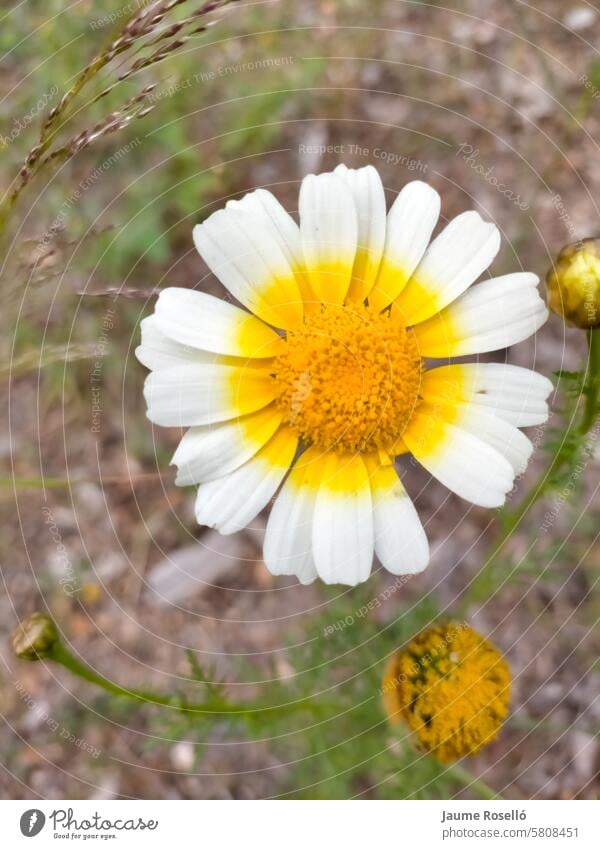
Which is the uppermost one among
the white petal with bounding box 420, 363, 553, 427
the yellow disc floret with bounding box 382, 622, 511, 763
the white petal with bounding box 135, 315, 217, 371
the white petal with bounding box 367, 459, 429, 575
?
the white petal with bounding box 135, 315, 217, 371

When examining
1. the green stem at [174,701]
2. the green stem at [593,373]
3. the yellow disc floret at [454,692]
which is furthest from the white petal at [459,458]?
the green stem at [174,701]

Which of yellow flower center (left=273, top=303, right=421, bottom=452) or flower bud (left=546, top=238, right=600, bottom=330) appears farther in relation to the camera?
yellow flower center (left=273, top=303, right=421, bottom=452)

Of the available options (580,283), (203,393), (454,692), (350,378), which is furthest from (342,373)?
(454,692)

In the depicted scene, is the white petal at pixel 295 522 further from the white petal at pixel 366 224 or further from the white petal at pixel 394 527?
the white petal at pixel 366 224

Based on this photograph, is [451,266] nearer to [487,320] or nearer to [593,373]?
[487,320]

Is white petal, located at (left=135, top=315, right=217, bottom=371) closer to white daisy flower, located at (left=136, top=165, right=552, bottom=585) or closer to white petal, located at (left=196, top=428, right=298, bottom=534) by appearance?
white daisy flower, located at (left=136, top=165, right=552, bottom=585)

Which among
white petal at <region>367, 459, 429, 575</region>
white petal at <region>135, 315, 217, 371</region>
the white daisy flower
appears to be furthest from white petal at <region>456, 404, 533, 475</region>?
white petal at <region>135, 315, 217, 371</region>

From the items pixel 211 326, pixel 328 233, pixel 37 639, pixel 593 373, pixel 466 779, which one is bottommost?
pixel 466 779
